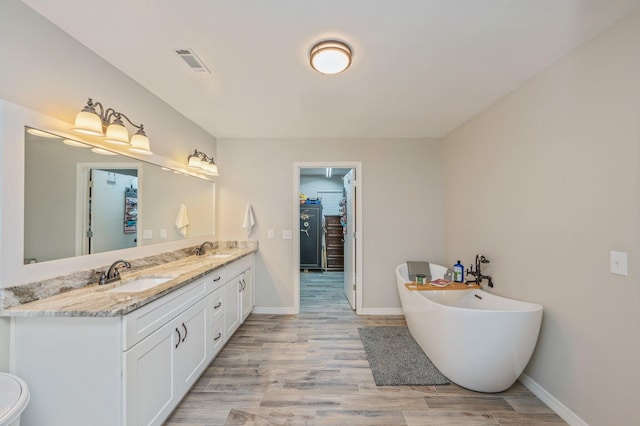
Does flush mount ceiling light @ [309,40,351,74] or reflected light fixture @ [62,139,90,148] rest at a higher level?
flush mount ceiling light @ [309,40,351,74]

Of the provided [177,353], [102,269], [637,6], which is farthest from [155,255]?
[637,6]

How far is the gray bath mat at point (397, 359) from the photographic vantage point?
2.10m

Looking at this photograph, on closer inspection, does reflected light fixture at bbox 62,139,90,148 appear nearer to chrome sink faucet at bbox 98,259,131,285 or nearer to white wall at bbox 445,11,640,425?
chrome sink faucet at bbox 98,259,131,285

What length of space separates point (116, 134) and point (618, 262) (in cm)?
320

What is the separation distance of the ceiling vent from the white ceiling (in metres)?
0.05

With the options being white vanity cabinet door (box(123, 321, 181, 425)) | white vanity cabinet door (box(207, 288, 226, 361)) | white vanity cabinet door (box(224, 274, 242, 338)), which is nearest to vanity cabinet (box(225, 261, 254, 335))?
white vanity cabinet door (box(224, 274, 242, 338))

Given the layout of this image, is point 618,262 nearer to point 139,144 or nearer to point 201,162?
point 139,144

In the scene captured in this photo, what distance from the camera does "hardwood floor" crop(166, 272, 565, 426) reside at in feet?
5.62

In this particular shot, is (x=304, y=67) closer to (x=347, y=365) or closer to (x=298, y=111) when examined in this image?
(x=298, y=111)

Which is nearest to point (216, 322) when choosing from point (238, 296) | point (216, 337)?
point (216, 337)

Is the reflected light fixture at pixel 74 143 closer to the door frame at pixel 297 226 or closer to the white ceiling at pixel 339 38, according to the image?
the white ceiling at pixel 339 38

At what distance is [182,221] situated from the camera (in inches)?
108

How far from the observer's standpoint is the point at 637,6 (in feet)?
4.35

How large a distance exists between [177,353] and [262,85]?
214cm
